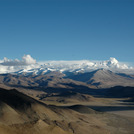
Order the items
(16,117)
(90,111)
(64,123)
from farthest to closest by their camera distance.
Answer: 1. (90,111)
2. (64,123)
3. (16,117)

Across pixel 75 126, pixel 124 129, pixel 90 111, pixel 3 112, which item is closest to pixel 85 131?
pixel 75 126

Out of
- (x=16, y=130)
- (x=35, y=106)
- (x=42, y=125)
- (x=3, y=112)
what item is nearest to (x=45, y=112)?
(x=35, y=106)

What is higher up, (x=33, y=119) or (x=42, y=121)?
(x=42, y=121)

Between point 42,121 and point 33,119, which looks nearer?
point 42,121

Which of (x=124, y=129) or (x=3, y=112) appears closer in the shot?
A: (x=3, y=112)

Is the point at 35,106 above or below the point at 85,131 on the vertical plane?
above

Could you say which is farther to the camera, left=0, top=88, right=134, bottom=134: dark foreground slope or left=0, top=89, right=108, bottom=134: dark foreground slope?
left=0, top=88, right=134, bottom=134: dark foreground slope

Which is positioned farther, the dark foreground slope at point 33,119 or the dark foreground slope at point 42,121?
the dark foreground slope at point 42,121

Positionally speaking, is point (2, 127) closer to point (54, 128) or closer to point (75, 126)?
point (54, 128)

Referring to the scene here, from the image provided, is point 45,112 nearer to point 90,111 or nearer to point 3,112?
point 3,112

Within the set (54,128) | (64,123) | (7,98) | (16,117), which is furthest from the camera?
(7,98)
